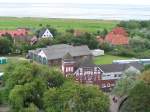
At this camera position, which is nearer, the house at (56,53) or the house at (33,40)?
the house at (56,53)

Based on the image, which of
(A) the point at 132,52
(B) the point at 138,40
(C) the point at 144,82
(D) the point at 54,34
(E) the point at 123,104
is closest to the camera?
(C) the point at 144,82

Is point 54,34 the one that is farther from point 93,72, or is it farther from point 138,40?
point 93,72

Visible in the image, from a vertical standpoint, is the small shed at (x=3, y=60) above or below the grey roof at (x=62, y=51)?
below

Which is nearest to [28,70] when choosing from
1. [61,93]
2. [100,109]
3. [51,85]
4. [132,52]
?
[51,85]

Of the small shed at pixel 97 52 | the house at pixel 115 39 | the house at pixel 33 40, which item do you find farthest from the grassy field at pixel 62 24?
the small shed at pixel 97 52

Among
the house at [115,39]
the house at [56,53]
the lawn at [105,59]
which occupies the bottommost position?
the lawn at [105,59]

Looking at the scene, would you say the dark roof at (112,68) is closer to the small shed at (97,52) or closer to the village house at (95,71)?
the village house at (95,71)

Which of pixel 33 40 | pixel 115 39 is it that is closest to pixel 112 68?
pixel 115 39

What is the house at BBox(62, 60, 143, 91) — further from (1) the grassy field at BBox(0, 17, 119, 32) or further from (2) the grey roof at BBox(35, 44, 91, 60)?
(1) the grassy field at BBox(0, 17, 119, 32)
